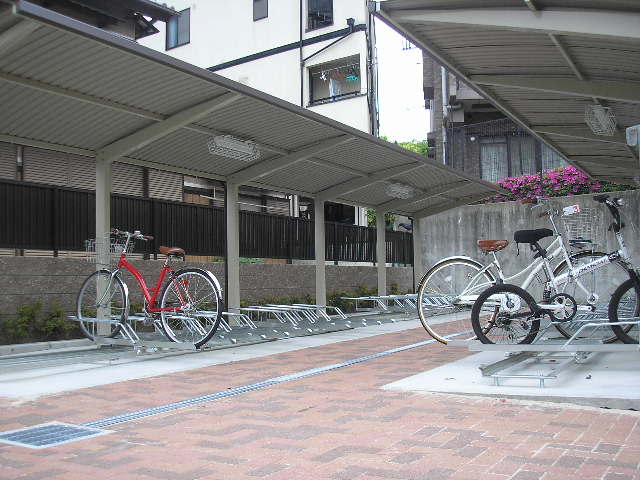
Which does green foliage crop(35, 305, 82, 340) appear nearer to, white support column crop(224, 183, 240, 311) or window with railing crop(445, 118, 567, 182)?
white support column crop(224, 183, 240, 311)

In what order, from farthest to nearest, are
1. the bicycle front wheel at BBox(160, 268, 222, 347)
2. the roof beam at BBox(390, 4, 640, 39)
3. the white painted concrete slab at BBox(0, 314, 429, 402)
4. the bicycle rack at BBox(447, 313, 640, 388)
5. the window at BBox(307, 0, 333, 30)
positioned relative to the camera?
the window at BBox(307, 0, 333, 30) → the bicycle front wheel at BBox(160, 268, 222, 347) → the white painted concrete slab at BBox(0, 314, 429, 402) → the bicycle rack at BBox(447, 313, 640, 388) → the roof beam at BBox(390, 4, 640, 39)

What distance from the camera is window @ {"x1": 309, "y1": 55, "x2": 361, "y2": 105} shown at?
2192 cm

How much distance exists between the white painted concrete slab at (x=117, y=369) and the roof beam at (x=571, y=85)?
3744 mm

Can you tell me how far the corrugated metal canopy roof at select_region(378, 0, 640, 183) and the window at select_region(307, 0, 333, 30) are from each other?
46.9 ft

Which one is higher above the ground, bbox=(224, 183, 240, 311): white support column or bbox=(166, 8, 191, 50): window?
bbox=(166, 8, 191, 50): window

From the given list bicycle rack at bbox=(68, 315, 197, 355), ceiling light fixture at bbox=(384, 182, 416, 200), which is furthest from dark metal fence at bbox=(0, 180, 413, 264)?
ceiling light fixture at bbox=(384, 182, 416, 200)

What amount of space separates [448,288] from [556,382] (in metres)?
1.91

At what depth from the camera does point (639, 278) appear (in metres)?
5.78

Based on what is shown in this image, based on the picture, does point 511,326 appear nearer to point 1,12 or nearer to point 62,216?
point 1,12

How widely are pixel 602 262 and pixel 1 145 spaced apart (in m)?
9.45

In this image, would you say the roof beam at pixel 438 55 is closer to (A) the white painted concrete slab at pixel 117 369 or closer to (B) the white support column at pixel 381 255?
(A) the white painted concrete slab at pixel 117 369

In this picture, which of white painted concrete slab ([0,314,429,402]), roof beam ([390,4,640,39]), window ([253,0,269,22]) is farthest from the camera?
window ([253,0,269,22])

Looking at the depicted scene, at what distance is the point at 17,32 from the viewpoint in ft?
16.2

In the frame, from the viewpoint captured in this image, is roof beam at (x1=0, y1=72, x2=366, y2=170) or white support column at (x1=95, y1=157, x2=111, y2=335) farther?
white support column at (x1=95, y1=157, x2=111, y2=335)
